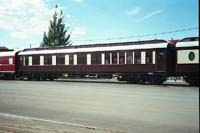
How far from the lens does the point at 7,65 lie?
44938 mm

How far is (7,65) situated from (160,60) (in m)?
22.1

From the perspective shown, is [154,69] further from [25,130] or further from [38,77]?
[25,130]

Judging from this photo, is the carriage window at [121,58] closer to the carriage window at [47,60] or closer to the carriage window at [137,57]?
the carriage window at [137,57]

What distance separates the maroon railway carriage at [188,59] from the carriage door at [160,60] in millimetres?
1242

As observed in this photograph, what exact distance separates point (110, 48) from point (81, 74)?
4.52 m

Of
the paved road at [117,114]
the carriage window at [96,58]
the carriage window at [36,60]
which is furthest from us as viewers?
the carriage window at [36,60]

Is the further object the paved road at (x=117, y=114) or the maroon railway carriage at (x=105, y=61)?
the maroon railway carriage at (x=105, y=61)

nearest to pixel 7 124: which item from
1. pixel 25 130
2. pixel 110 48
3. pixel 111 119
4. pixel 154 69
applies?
pixel 25 130

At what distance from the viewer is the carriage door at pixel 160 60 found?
30.2 m

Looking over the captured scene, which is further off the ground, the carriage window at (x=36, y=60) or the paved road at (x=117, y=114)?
the carriage window at (x=36, y=60)

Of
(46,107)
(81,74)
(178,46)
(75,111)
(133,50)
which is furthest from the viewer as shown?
(81,74)

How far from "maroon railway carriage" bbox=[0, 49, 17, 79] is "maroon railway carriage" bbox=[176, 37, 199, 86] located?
22.2m

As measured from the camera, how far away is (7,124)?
34.8 feet

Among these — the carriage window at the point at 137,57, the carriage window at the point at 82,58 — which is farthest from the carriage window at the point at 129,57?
the carriage window at the point at 82,58
